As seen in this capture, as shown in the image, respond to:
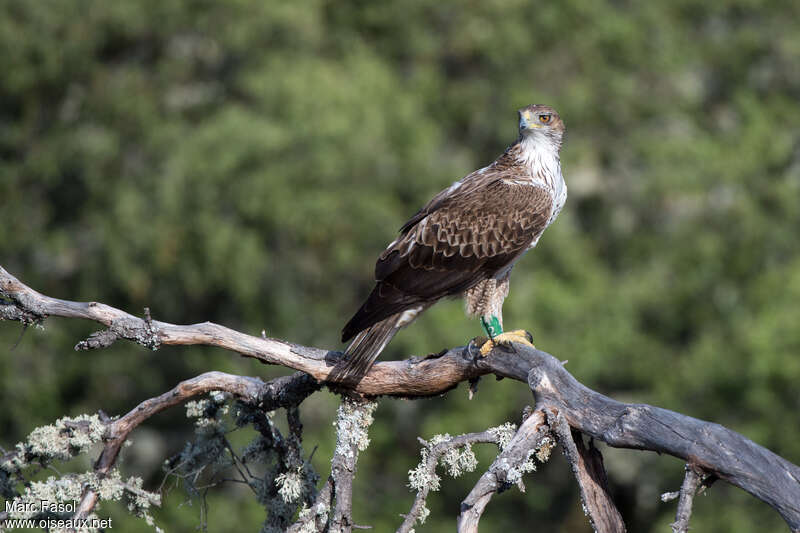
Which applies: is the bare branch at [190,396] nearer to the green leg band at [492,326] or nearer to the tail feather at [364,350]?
the tail feather at [364,350]

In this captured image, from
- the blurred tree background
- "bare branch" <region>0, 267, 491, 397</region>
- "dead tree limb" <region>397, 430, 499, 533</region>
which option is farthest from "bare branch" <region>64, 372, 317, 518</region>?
the blurred tree background

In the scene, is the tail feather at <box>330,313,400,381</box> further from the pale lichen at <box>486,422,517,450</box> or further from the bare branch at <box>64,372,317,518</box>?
the pale lichen at <box>486,422,517,450</box>

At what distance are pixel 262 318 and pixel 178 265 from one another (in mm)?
1813

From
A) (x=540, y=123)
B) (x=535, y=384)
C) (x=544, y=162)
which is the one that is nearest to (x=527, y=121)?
(x=540, y=123)

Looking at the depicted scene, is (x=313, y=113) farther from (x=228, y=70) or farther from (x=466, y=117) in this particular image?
(x=466, y=117)

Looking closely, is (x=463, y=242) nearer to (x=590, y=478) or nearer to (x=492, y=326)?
(x=492, y=326)

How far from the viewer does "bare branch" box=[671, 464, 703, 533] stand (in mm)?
3492

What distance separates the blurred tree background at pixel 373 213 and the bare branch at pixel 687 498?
1152 centimetres

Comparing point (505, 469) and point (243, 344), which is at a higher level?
point (243, 344)

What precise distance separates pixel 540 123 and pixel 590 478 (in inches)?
128

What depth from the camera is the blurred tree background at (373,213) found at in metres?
16.9

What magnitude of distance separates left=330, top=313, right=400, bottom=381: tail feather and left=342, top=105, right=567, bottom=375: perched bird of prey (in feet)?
0.15

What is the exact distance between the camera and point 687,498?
11.8 feet

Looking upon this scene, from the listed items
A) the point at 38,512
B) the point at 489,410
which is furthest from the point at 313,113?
the point at 38,512
